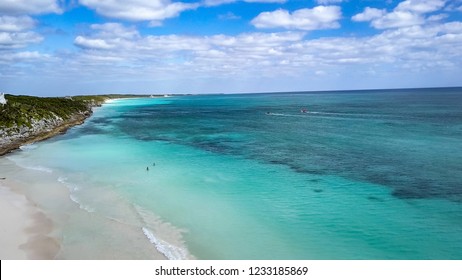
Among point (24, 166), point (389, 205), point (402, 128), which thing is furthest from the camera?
point (402, 128)

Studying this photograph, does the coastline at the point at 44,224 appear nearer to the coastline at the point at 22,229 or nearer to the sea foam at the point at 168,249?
the coastline at the point at 22,229

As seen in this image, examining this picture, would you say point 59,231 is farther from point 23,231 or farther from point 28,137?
point 28,137

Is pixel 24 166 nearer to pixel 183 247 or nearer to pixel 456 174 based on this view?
pixel 183 247

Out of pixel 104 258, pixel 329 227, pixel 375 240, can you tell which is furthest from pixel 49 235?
A: pixel 375 240

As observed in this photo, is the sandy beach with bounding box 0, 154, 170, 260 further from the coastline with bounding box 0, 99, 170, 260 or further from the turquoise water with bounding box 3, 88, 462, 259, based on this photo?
the turquoise water with bounding box 3, 88, 462, 259

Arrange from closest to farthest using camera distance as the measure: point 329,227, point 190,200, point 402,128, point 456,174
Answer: point 329,227 → point 190,200 → point 456,174 → point 402,128

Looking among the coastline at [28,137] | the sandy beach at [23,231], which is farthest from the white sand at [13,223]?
the coastline at [28,137]
